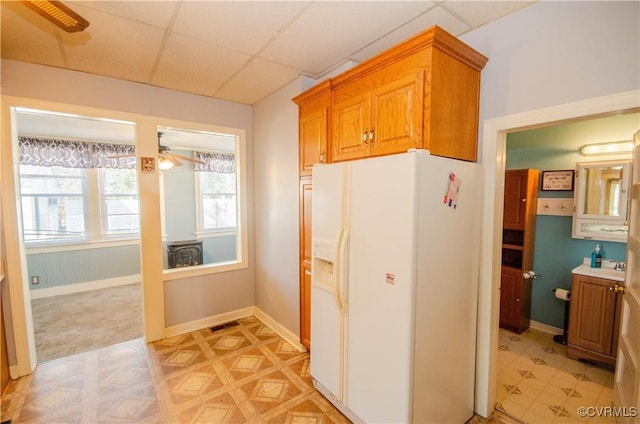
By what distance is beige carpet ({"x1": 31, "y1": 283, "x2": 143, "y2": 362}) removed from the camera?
2.99 metres

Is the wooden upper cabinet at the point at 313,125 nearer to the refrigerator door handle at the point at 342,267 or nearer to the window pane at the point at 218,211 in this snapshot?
the refrigerator door handle at the point at 342,267

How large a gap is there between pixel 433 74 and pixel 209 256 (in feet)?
17.6

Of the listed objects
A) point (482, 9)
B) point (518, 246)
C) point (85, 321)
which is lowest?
point (85, 321)

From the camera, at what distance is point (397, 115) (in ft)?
5.66

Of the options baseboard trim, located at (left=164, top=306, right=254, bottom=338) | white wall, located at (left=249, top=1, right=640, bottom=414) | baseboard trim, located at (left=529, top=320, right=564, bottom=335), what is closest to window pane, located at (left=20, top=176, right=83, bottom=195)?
baseboard trim, located at (left=164, top=306, right=254, bottom=338)

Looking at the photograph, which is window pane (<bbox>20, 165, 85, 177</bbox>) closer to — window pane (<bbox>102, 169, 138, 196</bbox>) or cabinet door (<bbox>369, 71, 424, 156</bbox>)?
window pane (<bbox>102, 169, 138, 196</bbox>)

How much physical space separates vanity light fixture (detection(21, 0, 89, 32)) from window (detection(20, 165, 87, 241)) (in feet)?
14.1

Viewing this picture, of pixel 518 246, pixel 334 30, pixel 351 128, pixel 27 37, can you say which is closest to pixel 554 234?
pixel 518 246

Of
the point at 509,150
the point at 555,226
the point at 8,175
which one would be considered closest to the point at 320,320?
the point at 8,175

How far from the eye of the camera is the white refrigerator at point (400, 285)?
59.8 inches

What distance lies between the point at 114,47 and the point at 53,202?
382 cm

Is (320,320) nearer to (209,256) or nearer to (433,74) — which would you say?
(433,74)

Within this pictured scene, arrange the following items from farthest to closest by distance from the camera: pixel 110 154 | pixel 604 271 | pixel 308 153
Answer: pixel 110 154
pixel 604 271
pixel 308 153

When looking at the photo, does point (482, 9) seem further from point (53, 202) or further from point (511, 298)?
point (53, 202)
